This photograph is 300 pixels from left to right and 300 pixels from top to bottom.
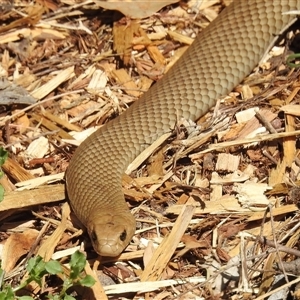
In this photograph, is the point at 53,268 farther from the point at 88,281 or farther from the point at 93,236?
the point at 93,236

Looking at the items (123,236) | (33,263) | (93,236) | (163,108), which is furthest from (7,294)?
(163,108)

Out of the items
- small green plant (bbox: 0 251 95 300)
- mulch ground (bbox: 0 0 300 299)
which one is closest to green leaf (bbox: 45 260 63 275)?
small green plant (bbox: 0 251 95 300)

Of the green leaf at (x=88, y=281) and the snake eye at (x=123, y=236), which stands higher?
the green leaf at (x=88, y=281)

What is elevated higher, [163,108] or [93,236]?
[163,108]

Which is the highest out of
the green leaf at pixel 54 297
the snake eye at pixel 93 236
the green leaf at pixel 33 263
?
the green leaf at pixel 33 263

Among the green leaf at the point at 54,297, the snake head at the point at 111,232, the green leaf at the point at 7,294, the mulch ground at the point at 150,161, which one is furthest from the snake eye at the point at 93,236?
the green leaf at the point at 7,294

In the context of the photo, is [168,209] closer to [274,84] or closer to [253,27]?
[274,84]

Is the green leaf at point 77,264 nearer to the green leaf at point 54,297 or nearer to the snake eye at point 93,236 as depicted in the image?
the green leaf at point 54,297

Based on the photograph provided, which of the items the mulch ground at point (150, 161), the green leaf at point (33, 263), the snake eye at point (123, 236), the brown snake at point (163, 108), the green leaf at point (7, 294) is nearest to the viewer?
the green leaf at point (7, 294)
